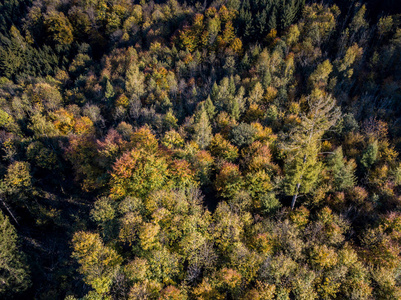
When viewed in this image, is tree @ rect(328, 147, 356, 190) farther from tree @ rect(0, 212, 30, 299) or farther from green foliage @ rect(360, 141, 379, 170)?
tree @ rect(0, 212, 30, 299)

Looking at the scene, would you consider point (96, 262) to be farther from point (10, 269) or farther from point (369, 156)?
point (369, 156)

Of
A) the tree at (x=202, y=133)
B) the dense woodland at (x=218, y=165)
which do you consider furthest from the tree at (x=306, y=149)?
the tree at (x=202, y=133)

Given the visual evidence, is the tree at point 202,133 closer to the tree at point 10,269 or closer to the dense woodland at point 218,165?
the dense woodland at point 218,165

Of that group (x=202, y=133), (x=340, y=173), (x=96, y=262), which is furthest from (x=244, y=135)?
(x=96, y=262)

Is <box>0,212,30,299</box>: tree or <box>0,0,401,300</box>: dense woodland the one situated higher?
<box>0,0,401,300</box>: dense woodland

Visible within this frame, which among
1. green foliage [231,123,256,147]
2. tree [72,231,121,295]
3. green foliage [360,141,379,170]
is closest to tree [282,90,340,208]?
green foliage [231,123,256,147]

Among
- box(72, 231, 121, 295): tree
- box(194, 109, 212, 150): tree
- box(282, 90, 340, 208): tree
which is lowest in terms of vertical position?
box(72, 231, 121, 295): tree

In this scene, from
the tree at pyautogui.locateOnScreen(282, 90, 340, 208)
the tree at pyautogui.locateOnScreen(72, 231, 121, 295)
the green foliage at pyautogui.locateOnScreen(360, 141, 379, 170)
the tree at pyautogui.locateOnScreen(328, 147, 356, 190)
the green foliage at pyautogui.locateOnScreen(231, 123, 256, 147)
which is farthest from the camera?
the green foliage at pyautogui.locateOnScreen(231, 123, 256, 147)
